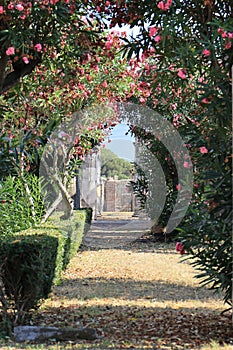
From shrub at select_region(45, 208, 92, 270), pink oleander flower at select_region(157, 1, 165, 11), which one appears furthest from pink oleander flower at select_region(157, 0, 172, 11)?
shrub at select_region(45, 208, 92, 270)

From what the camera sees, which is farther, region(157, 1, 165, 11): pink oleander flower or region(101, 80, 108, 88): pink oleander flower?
region(101, 80, 108, 88): pink oleander flower

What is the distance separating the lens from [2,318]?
4598 mm

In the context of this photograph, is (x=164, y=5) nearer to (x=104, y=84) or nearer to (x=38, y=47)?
(x=38, y=47)

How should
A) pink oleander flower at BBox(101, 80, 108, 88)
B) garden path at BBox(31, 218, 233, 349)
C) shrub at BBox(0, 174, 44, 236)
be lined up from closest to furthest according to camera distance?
garden path at BBox(31, 218, 233, 349)
shrub at BBox(0, 174, 44, 236)
pink oleander flower at BBox(101, 80, 108, 88)

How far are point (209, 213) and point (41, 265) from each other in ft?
5.68

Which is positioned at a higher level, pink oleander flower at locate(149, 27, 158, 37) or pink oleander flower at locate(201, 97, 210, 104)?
pink oleander flower at locate(149, 27, 158, 37)

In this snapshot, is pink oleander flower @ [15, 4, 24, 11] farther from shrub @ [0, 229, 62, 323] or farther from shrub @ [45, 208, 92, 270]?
shrub @ [45, 208, 92, 270]

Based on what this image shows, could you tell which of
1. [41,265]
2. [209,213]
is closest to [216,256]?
[209,213]

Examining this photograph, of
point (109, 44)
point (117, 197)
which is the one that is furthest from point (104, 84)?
point (117, 197)

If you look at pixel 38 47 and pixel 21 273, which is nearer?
pixel 21 273

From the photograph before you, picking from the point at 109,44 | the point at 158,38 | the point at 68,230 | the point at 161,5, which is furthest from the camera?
the point at 68,230

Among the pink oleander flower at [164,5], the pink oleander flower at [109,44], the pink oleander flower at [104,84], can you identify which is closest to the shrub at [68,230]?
the pink oleander flower at [104,84]

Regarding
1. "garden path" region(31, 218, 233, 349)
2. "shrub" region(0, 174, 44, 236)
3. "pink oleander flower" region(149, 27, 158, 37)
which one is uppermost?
"pink oleander flower" region(149, 27, 158, 37)

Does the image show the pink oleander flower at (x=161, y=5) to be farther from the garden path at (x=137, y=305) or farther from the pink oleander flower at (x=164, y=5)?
the garden path at (x=137, y=305)
